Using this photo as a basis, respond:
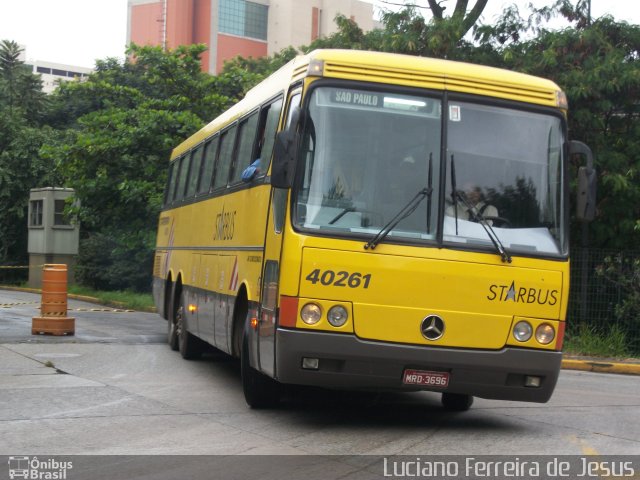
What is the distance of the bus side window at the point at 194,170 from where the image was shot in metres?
15.4

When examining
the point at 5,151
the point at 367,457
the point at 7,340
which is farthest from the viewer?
the point at 5,151

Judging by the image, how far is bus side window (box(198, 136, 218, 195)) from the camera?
1412 centimetres

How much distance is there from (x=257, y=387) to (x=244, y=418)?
58 centimetres

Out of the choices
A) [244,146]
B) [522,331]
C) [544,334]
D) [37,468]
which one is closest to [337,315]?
[522,331]

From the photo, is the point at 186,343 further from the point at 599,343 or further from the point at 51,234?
the point at 51,234

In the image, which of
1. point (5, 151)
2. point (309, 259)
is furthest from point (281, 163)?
point (5, 151)

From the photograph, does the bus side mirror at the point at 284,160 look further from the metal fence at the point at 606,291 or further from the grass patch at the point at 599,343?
the metal fence at the point at 606,291

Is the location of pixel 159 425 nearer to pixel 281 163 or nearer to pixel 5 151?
pixel 281 163

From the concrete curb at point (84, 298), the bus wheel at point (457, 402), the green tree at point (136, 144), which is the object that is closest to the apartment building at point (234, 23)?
the concrete curb at point (84, 298)

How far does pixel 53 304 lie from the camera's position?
1780 centimetres

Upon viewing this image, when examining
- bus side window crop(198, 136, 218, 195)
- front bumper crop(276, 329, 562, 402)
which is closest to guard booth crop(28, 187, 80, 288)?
bus side window crop(198, 136, 218, 195)

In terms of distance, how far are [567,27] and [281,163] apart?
1382 centimetres

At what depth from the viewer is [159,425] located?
9.15 m

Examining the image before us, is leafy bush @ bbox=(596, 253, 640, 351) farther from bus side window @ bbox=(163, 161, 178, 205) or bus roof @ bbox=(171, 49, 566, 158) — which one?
bus roof @ bbox=(171, 49, 566, 158)
